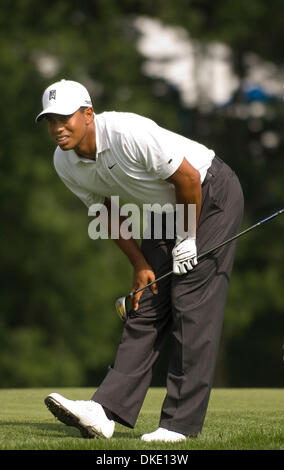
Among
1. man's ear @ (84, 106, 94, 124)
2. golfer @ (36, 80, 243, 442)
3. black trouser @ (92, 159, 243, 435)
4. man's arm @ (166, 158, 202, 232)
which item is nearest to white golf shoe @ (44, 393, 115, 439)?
golfer @ (36, 80, 243, 442)

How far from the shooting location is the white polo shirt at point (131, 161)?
197 inches

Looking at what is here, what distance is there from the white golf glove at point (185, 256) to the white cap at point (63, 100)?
0.81m

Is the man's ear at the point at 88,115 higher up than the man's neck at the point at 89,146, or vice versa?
the man's ear at the point at 88,115

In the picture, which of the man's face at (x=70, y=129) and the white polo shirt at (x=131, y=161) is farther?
the man's face at (x=70, y=129)

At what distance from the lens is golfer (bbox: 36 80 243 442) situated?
200 inches

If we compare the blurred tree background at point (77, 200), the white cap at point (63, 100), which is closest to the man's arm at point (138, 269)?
the white cap at point (63, 100)

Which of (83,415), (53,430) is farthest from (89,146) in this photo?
(53,430)

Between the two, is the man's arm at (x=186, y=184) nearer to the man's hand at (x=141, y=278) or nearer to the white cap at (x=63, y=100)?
the man's hand at (x=141, y=278)

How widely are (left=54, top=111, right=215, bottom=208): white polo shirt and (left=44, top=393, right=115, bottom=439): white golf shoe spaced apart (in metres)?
1.03

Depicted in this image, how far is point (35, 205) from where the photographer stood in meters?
22.5

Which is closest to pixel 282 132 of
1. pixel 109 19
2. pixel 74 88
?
pixel 109 19

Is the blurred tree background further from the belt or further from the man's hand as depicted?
the belt

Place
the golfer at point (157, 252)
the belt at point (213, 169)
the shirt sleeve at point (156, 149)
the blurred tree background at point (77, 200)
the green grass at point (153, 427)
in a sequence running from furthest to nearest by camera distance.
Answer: the blurred tree background at point (77, 200)
the belt at point (213, 169)
the golfer at point (157, 252)
the shirt sleeve at point (156, 149)
the green grass at point (153, 427)

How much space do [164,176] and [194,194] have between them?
0.57 feet
